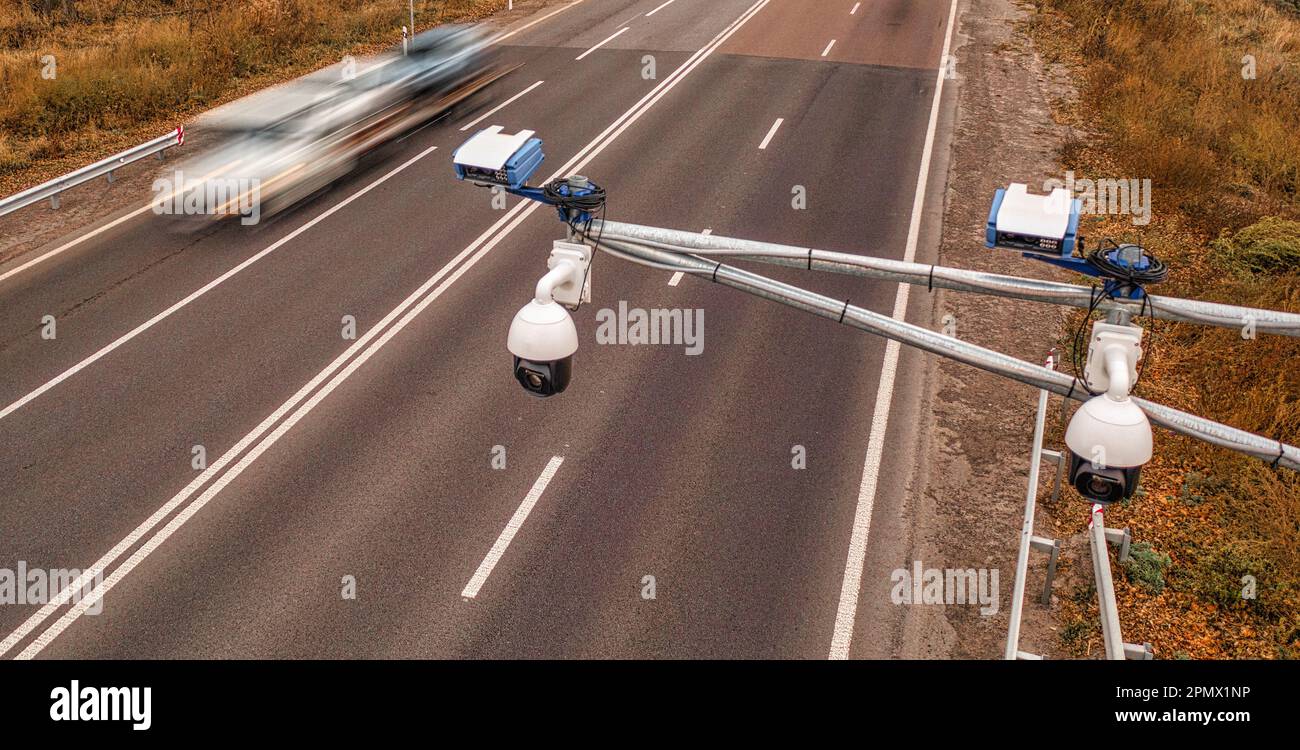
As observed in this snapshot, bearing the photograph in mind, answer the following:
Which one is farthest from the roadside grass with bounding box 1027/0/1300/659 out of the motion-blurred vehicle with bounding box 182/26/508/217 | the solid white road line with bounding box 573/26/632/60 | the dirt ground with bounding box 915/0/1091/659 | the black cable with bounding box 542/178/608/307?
the motion-blurred vehicle with bounding box 182/26/508/217

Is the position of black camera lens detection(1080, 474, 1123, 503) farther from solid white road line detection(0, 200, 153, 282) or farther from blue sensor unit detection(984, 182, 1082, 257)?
solid white road line detection(0, 200, 153, 282)

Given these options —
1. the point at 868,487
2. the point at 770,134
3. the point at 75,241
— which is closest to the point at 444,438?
the point at 868,487

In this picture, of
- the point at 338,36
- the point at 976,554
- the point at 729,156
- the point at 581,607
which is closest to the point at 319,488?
the point at 581,607

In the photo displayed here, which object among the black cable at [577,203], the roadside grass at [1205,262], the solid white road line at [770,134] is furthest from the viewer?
the solid white road line at [770,134]

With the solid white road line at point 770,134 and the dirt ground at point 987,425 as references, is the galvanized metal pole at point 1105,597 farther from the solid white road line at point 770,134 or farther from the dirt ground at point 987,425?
the solid white road line at point 770,134

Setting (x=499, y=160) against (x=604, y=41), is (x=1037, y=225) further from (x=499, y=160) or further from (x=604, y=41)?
(x=604, y=41)

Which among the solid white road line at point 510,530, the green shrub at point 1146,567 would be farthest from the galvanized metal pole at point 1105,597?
the solid white road line at point 510,530
